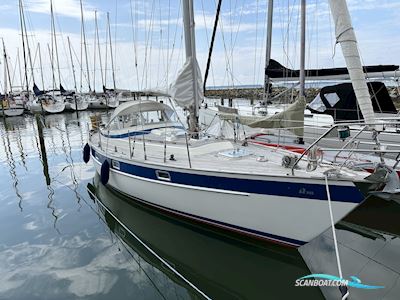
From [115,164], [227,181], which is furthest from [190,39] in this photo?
[227,181]

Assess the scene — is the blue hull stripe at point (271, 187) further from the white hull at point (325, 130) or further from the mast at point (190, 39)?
the white hull at point (325, 130)

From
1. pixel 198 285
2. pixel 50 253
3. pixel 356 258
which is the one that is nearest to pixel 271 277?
pixel 198 285

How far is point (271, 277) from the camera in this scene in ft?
18.0

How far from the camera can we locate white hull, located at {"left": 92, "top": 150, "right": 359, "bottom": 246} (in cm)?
528

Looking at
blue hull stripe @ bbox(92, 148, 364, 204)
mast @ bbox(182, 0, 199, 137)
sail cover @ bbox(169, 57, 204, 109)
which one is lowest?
blue hull stripe @ bbox(92, 148, 364, 204)

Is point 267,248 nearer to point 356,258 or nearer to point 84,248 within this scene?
point 356,258

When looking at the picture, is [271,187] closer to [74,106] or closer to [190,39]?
[190,39]

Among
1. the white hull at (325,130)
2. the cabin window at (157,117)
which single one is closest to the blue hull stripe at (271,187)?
the white hull at (325,130)

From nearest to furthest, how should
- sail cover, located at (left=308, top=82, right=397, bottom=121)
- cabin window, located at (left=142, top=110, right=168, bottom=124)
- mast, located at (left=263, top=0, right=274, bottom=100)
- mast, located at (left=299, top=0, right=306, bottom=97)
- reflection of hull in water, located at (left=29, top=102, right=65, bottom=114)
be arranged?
cabin window, located at (left=142, top=110, right=168, bottom=124) < sail cover, located at (left=308, top=82, right=397, bottom=121) < mast, located at (left=299, top=0, right=306, bottom=97) < mast, located at (left=263, top=0, right=274, bottom=100) < reflection of hull in water, located at (left=29, top=102, right=65, bottom=114)

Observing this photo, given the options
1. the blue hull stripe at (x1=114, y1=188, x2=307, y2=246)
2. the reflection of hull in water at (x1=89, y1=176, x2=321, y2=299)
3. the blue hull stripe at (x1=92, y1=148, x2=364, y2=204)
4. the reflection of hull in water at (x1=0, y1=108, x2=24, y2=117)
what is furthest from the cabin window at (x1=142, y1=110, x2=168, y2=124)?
the reflection of hull in water at (x1=0, y1=108, x2=24, y2=117)

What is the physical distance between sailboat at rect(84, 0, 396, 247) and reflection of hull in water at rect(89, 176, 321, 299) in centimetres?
33

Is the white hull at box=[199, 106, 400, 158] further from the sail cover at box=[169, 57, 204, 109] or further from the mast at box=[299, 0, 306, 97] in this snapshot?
the sail cover at box=[169, 57, 204, 109]

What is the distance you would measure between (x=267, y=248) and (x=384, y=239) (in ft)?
7.78

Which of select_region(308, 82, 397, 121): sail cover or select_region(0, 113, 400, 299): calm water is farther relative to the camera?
select_region(308, 82, 397, 121): sail cover
